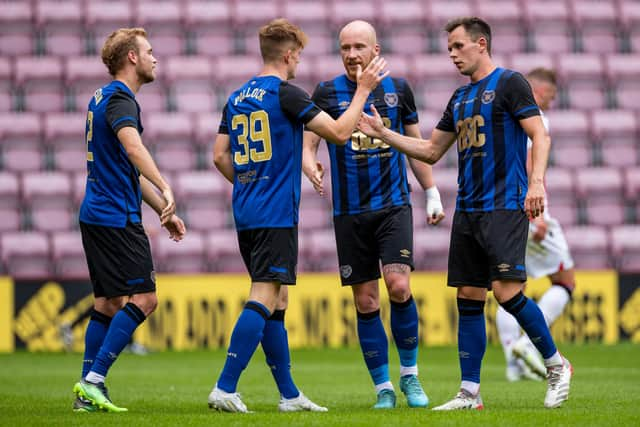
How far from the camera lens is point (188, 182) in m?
15.5

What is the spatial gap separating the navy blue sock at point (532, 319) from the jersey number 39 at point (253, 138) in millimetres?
1564

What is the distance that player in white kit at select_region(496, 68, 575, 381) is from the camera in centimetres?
898

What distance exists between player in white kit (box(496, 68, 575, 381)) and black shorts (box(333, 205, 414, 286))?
8.73ft

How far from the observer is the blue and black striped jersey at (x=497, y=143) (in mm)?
6059

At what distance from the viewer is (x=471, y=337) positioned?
246 inches

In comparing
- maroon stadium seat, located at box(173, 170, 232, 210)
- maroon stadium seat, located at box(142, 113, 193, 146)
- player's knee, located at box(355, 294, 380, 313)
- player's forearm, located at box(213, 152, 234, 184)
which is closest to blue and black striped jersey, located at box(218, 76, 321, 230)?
player's forearm, located at box(213, 152, 234, 184)

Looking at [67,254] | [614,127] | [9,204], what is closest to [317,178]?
[67,254]

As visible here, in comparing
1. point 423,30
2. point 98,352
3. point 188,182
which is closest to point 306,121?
point 98,352

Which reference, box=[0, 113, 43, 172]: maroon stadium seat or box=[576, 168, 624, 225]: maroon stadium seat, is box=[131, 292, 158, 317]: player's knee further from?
box=[576, 168, 624, 225]: maroon stadium seat

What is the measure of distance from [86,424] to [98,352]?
42.3 inches

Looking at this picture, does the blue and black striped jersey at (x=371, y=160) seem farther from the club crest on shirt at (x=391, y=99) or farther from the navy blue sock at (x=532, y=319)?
the navy blue sock at (x=532, y=319)

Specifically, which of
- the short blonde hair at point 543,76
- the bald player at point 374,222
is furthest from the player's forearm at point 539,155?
the short blonde hair at point 543,76

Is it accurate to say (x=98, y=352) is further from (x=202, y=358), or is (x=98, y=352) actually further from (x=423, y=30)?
(x=423, y=30)

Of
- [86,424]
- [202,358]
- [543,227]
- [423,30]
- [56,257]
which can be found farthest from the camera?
[423,30]
